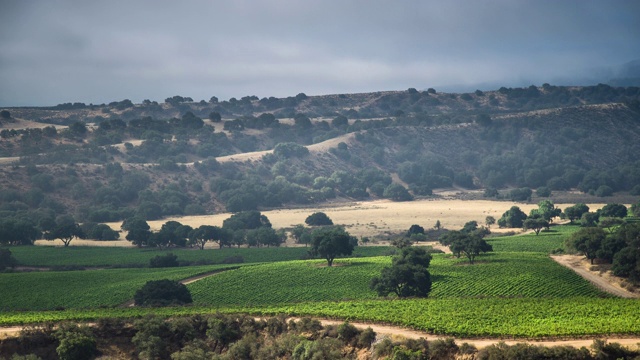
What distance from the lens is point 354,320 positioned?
60.8m

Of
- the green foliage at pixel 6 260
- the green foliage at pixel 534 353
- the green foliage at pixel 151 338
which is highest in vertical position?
the green foliage at pixel 6 260

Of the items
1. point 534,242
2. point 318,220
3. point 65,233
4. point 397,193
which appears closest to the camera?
point 534,242

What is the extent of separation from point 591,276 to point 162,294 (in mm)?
47728

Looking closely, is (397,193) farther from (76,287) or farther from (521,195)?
(76,287)

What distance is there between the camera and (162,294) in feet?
252

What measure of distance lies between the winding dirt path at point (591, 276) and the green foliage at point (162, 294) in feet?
145

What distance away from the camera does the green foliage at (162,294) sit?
76075 mm

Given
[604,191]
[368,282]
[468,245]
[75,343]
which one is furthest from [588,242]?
[604,191]

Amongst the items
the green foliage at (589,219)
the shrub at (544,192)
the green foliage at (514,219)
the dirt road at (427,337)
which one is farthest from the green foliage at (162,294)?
the shrub at (544,192)

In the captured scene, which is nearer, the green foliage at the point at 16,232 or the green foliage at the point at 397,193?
the green foliage at the point at 16,232

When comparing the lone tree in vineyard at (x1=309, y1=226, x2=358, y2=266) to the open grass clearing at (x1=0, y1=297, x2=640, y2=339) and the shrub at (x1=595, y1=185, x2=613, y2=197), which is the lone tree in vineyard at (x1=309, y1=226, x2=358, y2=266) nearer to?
the open grass clearing at (x1=0, y1=297, x2=640, y2=339)

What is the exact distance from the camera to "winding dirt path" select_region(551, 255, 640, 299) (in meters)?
75.8

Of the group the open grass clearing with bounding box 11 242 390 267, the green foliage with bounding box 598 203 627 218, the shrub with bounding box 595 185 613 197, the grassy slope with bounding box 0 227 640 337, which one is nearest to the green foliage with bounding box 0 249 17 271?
the open grass clearing with bounding box 11 242 390 267

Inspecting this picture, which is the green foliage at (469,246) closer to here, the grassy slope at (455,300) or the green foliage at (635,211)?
the grassy slope at (455,300)
